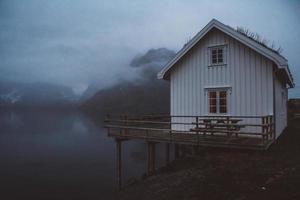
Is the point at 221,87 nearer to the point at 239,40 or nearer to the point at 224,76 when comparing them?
the point at 224,76

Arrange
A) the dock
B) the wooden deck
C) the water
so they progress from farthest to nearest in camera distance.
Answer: the water → the dock → the wooden deck

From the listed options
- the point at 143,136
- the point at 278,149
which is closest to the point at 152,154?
the point at 143,136

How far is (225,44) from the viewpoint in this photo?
19.8 meters

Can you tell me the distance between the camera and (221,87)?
1970 cm

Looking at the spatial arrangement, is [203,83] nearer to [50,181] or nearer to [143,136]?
[143,136]

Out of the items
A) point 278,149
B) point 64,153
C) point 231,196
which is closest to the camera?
point 231,196

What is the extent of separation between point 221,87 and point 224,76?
71cm

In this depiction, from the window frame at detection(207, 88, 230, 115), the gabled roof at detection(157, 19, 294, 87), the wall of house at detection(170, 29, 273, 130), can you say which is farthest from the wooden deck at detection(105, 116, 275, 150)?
the gabled roof at detection(157, 19, 294, 87)

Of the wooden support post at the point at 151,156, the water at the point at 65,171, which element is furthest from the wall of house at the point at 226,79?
the water at the point at 65,171

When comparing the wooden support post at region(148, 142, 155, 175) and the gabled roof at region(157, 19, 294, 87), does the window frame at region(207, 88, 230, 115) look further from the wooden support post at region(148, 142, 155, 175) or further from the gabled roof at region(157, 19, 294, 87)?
the wooden support post at region(148, 142, 155, 175)

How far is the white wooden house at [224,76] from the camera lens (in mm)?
18391

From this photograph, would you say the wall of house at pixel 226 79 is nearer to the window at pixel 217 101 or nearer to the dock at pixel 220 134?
the window at pixel 217 101

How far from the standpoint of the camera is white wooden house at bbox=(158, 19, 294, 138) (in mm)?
18391

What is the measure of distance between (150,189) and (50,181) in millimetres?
17453
